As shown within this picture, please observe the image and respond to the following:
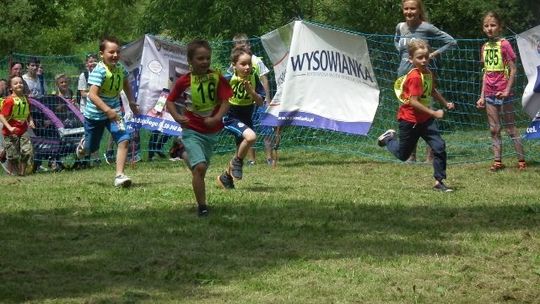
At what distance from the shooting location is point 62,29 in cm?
4556

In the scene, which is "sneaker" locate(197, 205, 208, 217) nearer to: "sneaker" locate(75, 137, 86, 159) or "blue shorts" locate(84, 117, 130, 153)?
"blue shorts" locate(84, 117, 130, 153)

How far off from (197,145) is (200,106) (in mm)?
390

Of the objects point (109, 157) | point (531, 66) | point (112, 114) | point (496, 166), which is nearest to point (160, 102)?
point (109, 157)

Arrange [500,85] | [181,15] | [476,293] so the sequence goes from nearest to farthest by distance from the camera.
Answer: [476,293], [500,85], [181,15]

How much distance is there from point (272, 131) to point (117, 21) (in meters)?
28.5

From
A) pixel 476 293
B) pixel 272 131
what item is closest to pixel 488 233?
pixel 476 293

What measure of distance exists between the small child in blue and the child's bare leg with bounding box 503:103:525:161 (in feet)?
15.9

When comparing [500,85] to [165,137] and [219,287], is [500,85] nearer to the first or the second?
[165,137]

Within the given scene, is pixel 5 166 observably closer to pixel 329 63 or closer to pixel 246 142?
pixel 329 63

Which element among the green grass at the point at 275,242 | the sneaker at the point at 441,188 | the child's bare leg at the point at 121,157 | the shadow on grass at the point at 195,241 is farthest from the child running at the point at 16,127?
the sneaker at the point at 441,188

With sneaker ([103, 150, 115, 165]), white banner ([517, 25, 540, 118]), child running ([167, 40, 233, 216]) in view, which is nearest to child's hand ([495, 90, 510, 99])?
white banner ([517, 25, 540, 118])

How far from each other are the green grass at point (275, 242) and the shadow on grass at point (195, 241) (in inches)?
0.5

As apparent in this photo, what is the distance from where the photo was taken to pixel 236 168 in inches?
481

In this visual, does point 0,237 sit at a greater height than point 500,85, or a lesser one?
lesser
